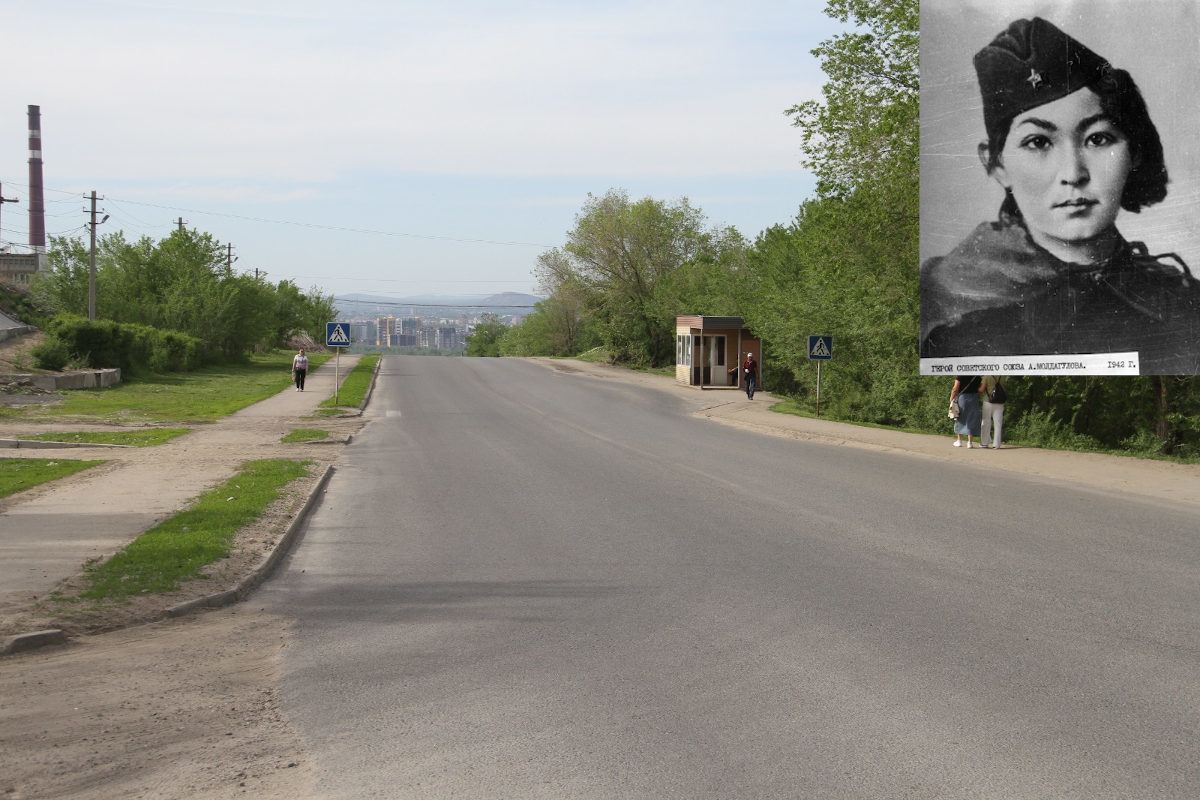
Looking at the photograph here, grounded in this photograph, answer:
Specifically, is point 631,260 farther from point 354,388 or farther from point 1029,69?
point 1029,69

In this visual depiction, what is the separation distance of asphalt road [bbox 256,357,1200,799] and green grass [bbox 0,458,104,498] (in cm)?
403

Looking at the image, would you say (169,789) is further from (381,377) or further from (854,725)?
(381,377)

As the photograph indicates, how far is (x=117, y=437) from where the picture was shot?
20875 millimetres

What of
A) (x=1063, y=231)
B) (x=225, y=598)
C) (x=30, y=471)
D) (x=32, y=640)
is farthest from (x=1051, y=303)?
(x=30, y=471)

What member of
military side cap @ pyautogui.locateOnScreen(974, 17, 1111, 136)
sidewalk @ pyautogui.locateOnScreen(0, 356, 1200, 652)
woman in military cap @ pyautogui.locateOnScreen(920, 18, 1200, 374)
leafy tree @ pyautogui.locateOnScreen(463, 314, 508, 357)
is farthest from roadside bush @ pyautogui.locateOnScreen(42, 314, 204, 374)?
leafy tree @ pyautogui.locateOnScreen(463, 314, 508, 357)

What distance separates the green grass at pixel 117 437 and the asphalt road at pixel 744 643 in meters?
8.40

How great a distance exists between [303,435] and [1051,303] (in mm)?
14986

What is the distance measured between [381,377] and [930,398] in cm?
3071

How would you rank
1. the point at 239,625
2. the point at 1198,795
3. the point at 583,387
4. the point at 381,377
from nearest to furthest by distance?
the point at 1198,795, the point at 239,625, the point at 583,387, the point at 381,377

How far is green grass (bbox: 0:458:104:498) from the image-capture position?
43.8 feet

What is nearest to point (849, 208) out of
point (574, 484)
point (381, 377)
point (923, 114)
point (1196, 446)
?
point (923, 114)

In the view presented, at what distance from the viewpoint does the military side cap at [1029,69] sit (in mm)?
16594

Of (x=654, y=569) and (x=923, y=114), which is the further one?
(x=923, y=114)

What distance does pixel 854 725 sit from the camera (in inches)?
201
